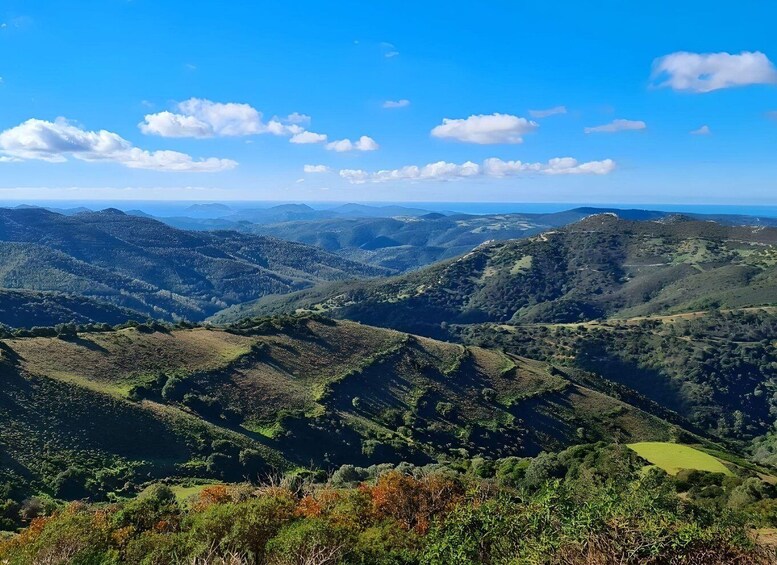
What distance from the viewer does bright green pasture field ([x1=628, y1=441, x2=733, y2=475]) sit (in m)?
50.2

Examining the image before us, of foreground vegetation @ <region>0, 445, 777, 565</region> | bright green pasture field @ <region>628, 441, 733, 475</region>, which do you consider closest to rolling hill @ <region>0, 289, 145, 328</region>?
foreground vegetation @ <region>0, 445, 777, 565</region>

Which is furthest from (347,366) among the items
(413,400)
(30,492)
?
(30,492)

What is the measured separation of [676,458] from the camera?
54719 millimetres

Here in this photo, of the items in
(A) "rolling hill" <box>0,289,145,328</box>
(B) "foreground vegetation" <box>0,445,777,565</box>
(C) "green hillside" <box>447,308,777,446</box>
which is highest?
(B) "foreground vegetation" <box>0,445,777,565</box>

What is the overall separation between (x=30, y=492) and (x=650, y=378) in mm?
134085

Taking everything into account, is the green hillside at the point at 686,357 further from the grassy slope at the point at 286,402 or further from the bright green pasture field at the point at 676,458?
the bright green pasture field at the point at 676,458

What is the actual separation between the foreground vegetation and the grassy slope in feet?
76.8

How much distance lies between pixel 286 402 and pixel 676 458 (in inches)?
1816

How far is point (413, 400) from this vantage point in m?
77.0

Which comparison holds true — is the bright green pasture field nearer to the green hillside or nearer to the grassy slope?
the grassy slope

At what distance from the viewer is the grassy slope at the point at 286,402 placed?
158 ft

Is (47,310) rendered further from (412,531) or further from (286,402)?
(412,531)

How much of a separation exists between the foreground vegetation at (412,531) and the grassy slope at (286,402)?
2340 cm

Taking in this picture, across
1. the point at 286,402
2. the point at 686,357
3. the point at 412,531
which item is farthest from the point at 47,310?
the point at 686,357
